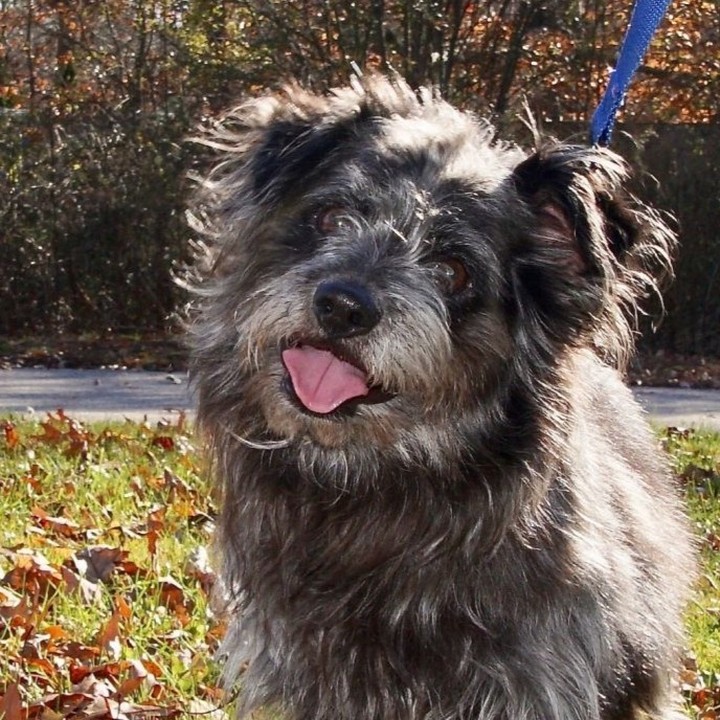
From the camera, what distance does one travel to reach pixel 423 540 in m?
3.22

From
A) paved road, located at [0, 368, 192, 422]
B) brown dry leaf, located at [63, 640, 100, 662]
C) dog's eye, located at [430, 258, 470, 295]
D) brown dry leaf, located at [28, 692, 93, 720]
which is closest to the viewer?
dog's eye, located at [430, 258, 470, 295]

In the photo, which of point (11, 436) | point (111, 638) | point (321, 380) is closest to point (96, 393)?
point (11, 436)

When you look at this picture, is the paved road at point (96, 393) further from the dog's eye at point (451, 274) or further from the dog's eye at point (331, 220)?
the dog's eye at point (451, 274)

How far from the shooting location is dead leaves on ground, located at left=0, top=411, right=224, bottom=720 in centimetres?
385

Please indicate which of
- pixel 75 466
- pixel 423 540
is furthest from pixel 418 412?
pixel 75 466

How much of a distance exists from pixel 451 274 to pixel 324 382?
0.43m

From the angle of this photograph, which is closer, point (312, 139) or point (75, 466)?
point (312, 139)

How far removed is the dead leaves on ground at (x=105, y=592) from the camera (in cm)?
385

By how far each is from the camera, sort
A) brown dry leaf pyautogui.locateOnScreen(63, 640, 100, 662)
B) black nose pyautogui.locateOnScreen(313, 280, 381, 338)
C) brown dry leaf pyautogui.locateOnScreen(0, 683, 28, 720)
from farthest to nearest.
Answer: brown dry leaf pyautogui.locateOnScreen(63, 640, 100, 662) → brown dry leaf pyautogui.locateOnScreen(0, 683, 28, 720) → black nose pyautogui.locateOnScreen(313, 280, 381, 338)

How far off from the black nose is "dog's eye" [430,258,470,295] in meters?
0.29

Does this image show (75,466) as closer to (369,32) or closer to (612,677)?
(612,677)

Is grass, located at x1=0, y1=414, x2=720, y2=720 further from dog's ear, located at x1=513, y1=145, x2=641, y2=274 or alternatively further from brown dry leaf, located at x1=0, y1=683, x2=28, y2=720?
dog's ear, located at x1=513, y1=145, x2=641, y2=274

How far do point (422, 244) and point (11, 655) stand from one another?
6.23 ft

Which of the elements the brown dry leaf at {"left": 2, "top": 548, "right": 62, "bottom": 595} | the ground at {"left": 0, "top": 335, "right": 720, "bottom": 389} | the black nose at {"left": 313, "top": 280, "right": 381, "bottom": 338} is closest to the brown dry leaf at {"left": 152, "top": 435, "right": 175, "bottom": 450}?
the brown dry leaf at {"left": 2, "top": 548, "right": 62, "bottom": 595}
